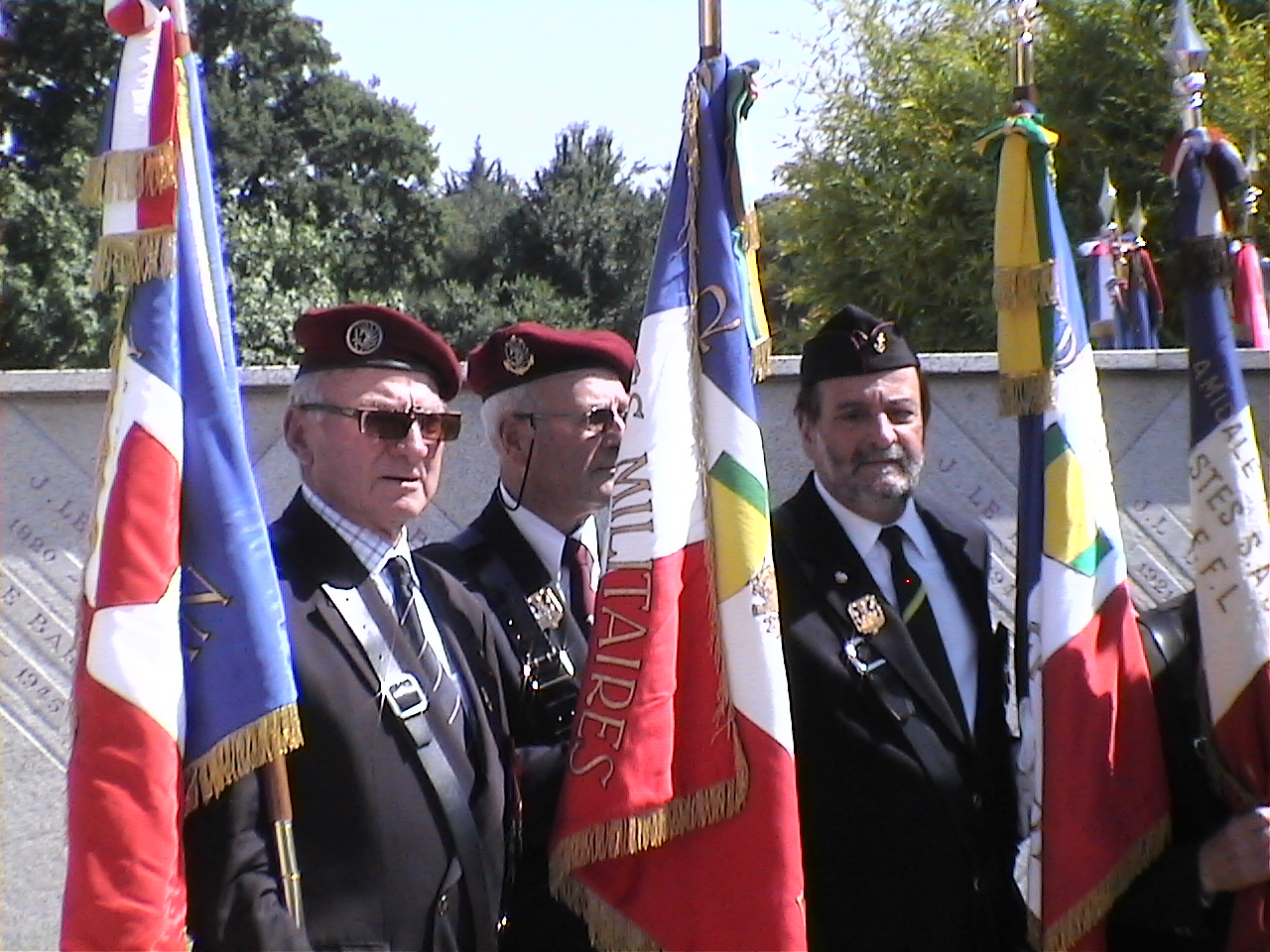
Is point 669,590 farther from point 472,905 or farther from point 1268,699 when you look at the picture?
point 1268,699

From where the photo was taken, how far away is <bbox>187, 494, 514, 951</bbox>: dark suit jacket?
253cm

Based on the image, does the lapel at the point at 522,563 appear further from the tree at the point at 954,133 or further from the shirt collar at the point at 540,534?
the tree at the point at 954,133

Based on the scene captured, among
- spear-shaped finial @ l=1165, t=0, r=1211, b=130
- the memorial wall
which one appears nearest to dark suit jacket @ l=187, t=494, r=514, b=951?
spear-shaped finial @ l=1165, t=0, r=1211, b=130

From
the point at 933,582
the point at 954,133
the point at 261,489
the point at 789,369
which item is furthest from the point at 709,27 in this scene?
the point at 954,133

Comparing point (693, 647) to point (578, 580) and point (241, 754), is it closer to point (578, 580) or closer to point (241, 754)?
point (578, 580)

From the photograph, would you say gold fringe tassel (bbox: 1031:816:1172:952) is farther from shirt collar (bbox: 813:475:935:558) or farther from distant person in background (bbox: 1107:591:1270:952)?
shirt collar (bbox: 813:475:935:558)

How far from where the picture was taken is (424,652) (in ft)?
9.41

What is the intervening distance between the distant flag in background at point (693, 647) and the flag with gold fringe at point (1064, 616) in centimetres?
58

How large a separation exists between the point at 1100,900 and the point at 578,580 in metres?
1.27

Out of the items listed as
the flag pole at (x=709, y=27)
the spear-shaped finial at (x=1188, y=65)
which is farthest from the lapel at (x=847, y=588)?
the spear-shaped finial at (x=1188, y=65)

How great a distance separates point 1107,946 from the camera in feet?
10.8

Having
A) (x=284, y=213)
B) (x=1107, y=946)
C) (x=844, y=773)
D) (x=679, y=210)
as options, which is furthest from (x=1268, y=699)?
(x=284, y=213)

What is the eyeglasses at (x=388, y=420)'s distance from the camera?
2.89m

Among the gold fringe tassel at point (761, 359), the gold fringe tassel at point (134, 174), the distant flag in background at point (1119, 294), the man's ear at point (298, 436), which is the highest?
the distant flag in background at point (1119, 294)
